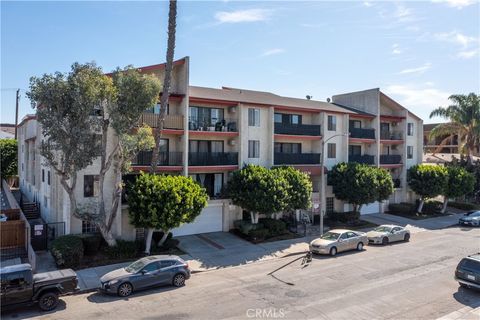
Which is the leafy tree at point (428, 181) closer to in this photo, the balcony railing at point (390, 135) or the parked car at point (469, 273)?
the balcony railing at point (390, 135)

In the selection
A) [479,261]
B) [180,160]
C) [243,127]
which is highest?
[243,127]

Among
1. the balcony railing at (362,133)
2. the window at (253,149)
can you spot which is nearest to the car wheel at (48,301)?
the window at (253,149)

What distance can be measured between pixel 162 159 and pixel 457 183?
31.4 metres

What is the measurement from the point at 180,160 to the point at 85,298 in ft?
42.4

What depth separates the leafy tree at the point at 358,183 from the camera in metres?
32.2

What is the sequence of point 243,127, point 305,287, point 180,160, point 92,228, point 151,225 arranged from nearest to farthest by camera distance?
point 305,287
point 151,225
point 92,228
point 180,160
point 243,127

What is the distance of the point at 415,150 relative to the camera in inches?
1719

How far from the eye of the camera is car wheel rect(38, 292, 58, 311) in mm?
14113

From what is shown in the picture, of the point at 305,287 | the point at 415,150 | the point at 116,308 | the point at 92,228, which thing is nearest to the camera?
the point at 116,308

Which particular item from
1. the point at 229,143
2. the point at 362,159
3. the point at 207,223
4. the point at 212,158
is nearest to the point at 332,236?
the point at 207,223

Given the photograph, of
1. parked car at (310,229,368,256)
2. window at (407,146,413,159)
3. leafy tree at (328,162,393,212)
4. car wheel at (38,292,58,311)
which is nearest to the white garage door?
leafy tree at (328,162,393,212)

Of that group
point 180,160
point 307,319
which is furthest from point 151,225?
point 307,319

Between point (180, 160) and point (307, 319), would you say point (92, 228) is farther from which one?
point (307, 319)

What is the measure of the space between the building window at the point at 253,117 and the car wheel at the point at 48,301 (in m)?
20.0
